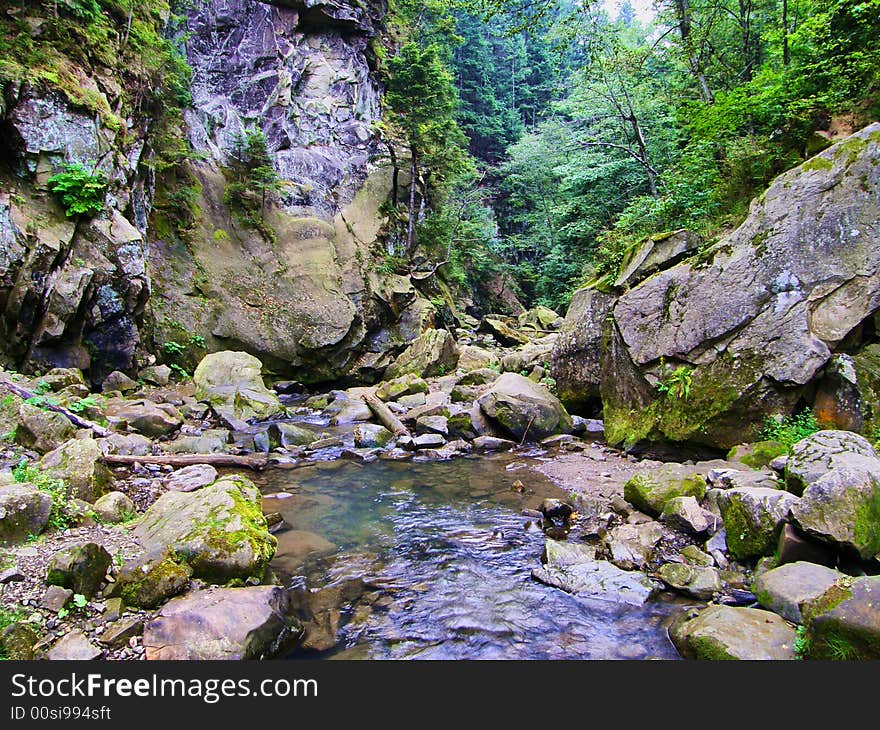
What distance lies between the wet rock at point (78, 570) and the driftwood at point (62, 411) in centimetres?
380

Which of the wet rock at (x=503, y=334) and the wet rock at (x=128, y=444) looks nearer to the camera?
the wet rock at (x=128, y=444)

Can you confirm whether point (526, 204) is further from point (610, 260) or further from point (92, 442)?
point (92, 442)

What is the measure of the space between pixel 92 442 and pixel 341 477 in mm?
3949

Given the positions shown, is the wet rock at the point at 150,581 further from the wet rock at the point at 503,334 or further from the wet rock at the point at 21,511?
the wet rock at the point at 503,334

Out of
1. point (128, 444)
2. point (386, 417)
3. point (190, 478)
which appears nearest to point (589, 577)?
point (190, 478)

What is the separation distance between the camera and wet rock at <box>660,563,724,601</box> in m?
4.79

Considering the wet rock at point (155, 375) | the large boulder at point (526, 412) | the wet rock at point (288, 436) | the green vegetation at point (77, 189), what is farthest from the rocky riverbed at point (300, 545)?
the green vegetation at point (77, 189)

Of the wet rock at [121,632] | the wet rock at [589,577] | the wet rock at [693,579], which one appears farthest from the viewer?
the wet rock at [589,577]

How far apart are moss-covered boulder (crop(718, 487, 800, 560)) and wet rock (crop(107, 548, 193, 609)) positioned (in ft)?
17.3

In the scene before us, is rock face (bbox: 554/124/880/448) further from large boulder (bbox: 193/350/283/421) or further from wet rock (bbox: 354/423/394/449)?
large boulder (bbox: 193/350/283/421)

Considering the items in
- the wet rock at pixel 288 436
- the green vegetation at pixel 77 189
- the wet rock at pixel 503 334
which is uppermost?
the green vegetation at pixel 77 189

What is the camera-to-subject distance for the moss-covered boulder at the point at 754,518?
15.8 feet

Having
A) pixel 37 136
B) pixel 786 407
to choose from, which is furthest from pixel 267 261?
pixel 786 407

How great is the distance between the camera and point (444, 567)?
576 cm
